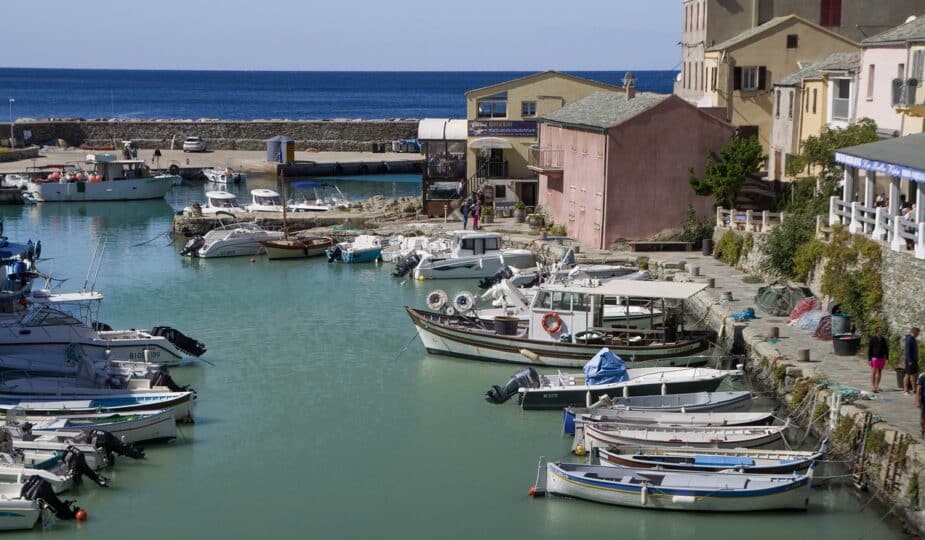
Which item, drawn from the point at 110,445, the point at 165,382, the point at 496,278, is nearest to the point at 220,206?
the point at 496,278

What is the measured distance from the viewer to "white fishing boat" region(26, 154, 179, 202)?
67.4m

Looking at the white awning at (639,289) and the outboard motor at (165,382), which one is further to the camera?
the white awning at (639,289)

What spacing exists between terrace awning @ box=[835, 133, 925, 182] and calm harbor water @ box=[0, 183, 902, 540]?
760cm

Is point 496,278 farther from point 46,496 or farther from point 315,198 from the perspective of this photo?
point 315,198

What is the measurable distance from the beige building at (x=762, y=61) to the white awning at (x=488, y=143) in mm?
8597

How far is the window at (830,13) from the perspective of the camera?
185 ft

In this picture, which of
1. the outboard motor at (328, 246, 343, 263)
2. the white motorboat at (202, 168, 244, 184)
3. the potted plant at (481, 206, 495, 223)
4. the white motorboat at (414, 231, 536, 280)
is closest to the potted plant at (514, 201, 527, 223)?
the potted plant at (481, 206, 495, 223)

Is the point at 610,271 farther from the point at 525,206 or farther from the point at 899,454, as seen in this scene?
the point at 899,454

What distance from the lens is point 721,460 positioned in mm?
21641

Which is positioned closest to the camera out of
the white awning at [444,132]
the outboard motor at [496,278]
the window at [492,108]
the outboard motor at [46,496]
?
the outboard motor at [46,496]

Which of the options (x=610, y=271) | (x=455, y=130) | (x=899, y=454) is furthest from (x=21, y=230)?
(x=899, y=454)

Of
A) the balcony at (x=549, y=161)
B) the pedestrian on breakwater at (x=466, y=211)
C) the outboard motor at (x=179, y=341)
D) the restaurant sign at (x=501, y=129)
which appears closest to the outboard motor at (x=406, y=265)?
the pedestrian on breakwater at (x=466, y=211)

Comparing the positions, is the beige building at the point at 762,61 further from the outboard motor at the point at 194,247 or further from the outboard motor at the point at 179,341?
the outboard motor at the point at 179,341

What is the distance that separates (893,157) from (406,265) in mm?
20471
